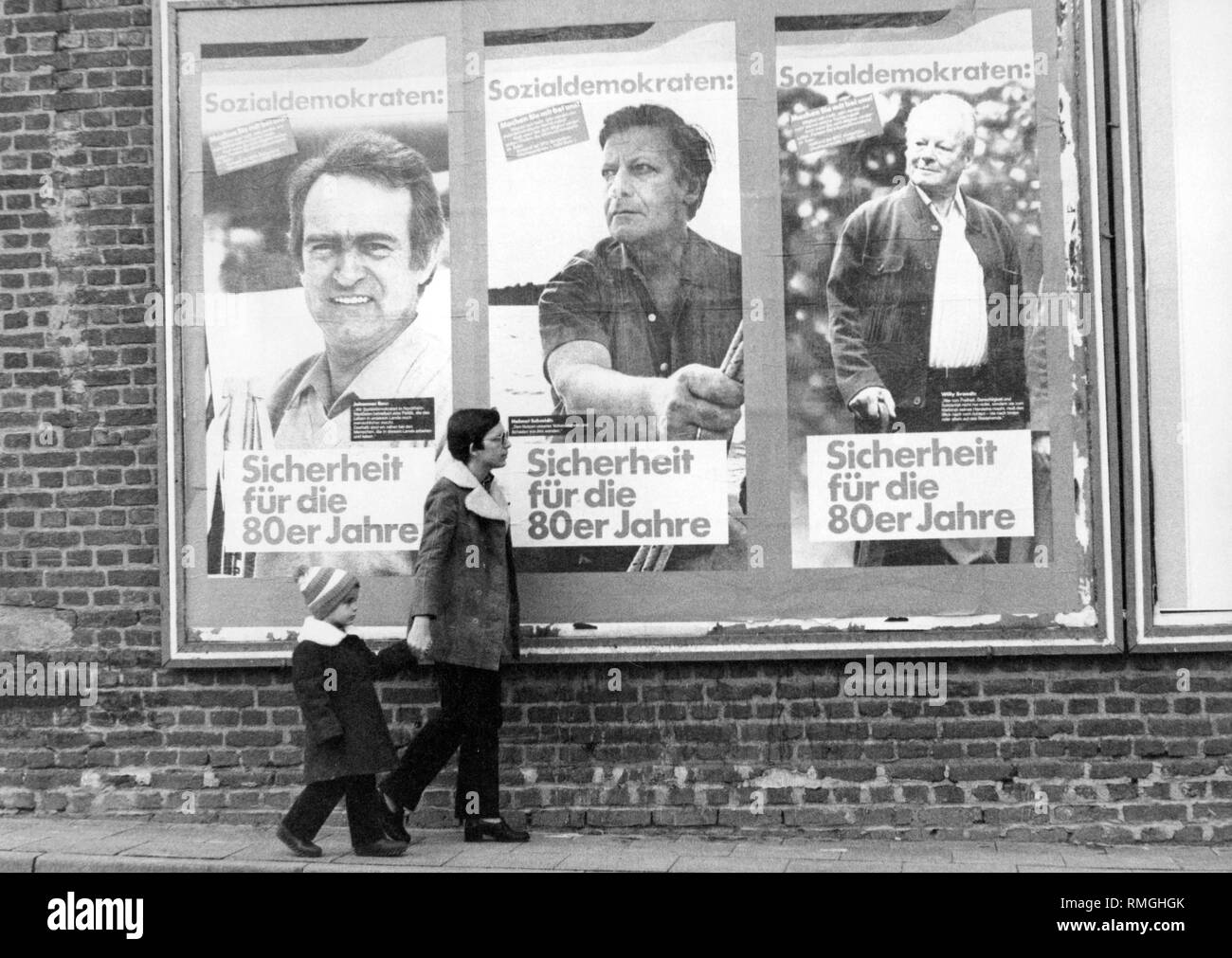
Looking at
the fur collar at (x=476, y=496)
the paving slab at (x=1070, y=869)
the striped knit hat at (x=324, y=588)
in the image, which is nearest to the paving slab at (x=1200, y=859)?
the paving slab at (x=1070, y=869)

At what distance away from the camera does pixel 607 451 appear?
822 centimetres

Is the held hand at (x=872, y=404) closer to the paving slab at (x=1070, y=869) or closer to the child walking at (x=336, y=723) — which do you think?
the paving slab at (x=1070, y=869)

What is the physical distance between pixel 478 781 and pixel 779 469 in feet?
6.81

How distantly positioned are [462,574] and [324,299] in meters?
1.66

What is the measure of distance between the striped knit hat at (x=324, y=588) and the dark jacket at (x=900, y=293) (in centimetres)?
257

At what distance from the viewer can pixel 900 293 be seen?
26.9 feet

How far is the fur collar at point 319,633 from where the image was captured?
24.4ft

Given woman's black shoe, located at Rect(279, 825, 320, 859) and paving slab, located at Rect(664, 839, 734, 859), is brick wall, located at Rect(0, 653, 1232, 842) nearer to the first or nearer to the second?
paving slab, located at Rect(664, 839, 734, 859)

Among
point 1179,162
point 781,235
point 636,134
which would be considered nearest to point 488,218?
point 636,134

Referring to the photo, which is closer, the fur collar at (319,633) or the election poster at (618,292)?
the fur collar at (319,633)

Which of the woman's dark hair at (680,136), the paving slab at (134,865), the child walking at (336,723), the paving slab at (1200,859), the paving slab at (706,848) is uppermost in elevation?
the woman's dark hair at (680,136)

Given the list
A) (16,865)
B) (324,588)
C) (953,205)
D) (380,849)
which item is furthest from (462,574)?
(953,205)

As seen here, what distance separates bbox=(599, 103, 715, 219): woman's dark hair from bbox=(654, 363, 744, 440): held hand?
0.80 m

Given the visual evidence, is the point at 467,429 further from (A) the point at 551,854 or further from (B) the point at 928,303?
(B) the point at 928,303
